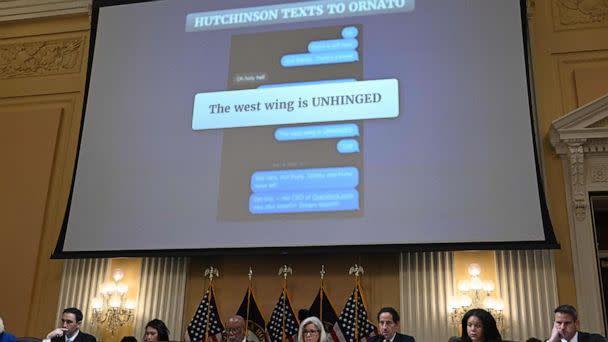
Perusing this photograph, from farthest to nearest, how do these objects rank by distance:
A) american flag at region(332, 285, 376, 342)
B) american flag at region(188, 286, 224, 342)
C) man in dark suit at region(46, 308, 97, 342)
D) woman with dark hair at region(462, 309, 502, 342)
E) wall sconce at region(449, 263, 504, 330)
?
1. american flag at region(188, 286, 224, 342)
2. american flag at region(332, 285, 376, 342)
3. wall sconce at region(449, 263, 504, 330)
4. man in dark suit at region(46, 308, 97, 342)
5. woman with dark hair at region(462, 309, 502, 342)

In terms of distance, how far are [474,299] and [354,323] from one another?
114 centimetres

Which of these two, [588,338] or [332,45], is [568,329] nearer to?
[588,338]

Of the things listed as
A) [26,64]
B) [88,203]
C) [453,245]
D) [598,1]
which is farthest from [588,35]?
[26,64]

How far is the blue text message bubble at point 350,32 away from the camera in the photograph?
281 inches

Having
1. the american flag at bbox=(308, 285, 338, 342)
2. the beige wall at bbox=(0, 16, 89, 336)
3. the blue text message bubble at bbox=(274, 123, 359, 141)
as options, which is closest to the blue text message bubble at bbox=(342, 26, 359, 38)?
the blue text message bubble at bbox=(274, 123, 359, 141)

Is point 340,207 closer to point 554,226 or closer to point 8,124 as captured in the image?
point 554,226

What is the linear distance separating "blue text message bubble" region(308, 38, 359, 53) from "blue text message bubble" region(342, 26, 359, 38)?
49mm

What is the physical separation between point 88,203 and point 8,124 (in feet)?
6.36

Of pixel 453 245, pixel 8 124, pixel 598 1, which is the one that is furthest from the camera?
pixel 8 124

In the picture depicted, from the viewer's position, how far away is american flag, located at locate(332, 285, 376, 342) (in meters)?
6.34

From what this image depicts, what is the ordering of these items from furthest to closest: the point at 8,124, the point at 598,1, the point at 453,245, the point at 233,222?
1. the point at 8,124
2. the point at 598,1
3. the point at 233,222
4. the point at 453,245

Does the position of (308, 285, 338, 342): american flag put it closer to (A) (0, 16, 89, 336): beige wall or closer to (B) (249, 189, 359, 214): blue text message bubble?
(B) (249, 189, 359, 214): blue text message bubble

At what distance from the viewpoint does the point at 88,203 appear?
7.25 m

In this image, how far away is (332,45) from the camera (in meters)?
7.15
